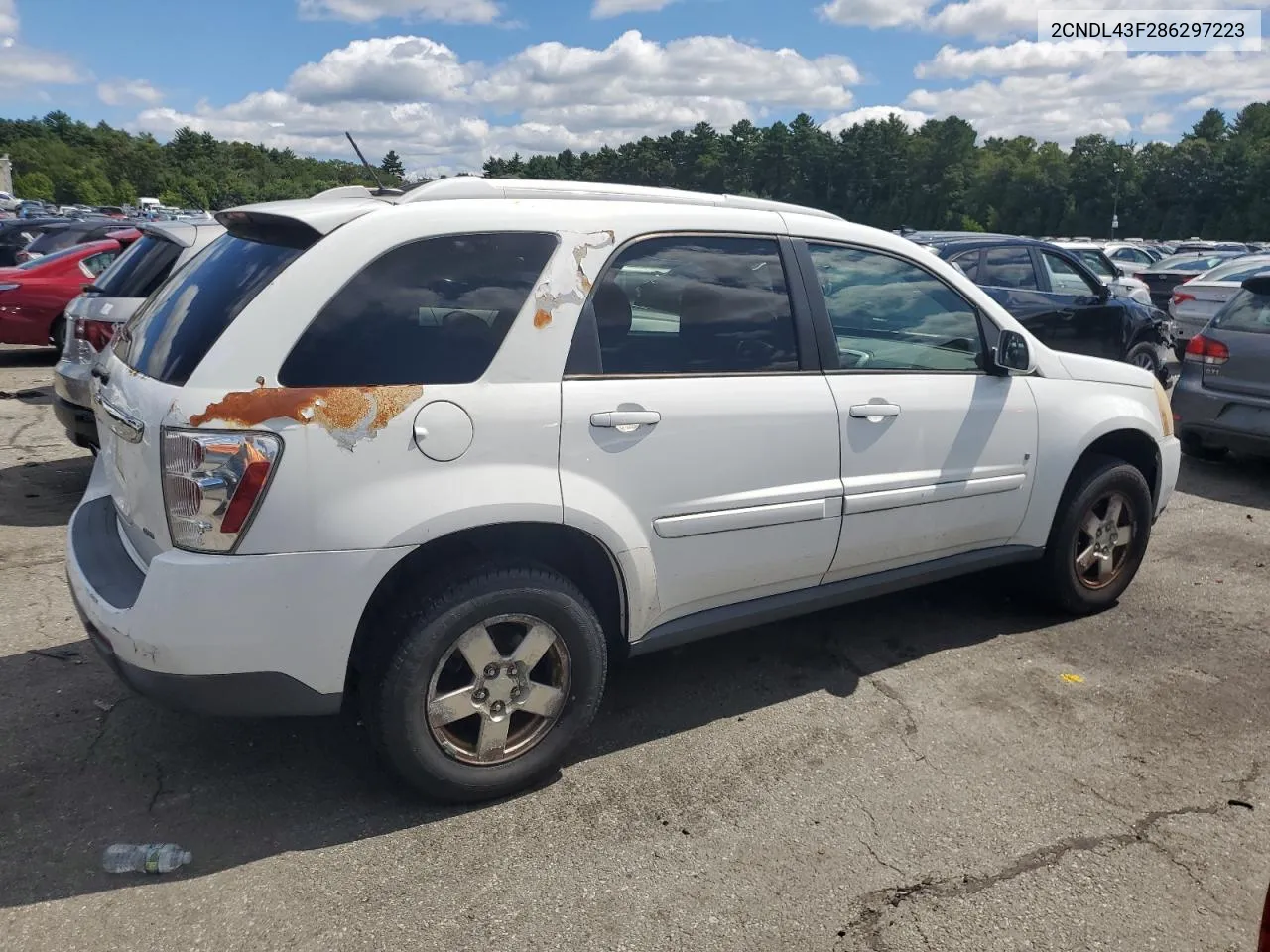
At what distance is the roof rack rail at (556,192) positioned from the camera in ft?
10.5

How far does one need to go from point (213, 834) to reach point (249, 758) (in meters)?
0.45

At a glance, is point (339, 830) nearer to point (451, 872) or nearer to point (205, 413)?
point (451, 872)

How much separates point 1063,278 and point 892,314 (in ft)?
24.1

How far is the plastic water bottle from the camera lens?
Answer: 283 centimetres

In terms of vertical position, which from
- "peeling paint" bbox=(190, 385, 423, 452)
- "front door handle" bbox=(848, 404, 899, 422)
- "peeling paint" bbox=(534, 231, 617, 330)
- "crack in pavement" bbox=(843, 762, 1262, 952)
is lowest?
"crack in pavement" bbox=(843, 762, 1262, 952)

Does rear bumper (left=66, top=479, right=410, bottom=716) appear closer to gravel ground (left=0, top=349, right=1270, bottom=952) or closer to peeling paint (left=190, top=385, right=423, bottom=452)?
peeling paint (left=190, top=385, right=423, bottom=452)

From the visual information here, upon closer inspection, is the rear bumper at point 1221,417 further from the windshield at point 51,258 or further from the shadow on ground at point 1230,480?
the windshield at point 51,258

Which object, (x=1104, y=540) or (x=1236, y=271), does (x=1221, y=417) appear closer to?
(x=1104, y=540)

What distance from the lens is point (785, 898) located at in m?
2.78

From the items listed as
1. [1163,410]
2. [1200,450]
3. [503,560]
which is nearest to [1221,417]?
[1200,450]

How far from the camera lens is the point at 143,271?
648 centimetres

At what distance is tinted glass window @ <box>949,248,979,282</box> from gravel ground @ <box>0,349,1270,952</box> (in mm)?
6232

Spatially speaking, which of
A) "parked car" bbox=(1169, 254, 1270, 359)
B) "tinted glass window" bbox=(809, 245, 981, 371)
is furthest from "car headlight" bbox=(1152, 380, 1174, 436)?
"parked car" bbox=(1169, 254, 1270, 359)

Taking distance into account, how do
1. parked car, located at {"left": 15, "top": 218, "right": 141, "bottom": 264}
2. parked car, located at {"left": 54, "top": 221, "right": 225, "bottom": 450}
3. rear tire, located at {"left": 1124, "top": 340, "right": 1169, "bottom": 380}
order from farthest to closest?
1. parked car, located at {"left": 15, "top": 218, "right": 141, "bottom": 264}
2. rear tire, located at {"left": 1124, "top": 340, "right": 1169, "bottom": 380}
3. parked car, located at {"left": 54, "top": 221, "right": 225, "bottom": 450}
